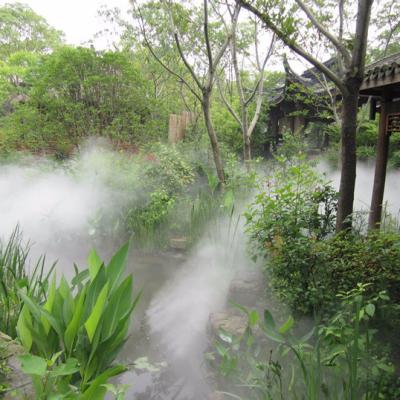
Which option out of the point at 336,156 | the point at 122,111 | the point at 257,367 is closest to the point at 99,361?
the point at 257,367

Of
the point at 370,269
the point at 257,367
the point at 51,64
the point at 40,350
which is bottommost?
the point at 257,367

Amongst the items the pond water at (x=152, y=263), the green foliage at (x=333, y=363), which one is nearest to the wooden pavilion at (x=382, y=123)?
the pond water at (x=152, y=263)

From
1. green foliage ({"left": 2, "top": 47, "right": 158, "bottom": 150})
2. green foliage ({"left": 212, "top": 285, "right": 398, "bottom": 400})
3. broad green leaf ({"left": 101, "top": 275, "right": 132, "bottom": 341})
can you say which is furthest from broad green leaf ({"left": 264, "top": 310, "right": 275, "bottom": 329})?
green foliage ({"left": 2, "top": 47, "right": 158, "bottom": 150})

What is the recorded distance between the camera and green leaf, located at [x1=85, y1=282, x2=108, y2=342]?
1931 mm

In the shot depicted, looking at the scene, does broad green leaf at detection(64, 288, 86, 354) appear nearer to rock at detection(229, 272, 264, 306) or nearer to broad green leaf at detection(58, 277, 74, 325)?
broad green leaf at detection(58, 277, 74, 325)

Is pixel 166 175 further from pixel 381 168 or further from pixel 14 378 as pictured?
pixel 14 378

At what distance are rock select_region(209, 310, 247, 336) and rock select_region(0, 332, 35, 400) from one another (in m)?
1.78

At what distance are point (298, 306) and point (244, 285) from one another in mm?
1299

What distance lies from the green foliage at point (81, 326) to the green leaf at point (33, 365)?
342 millimetres

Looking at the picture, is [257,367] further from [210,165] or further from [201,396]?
[210,165]

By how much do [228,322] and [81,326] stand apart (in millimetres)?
1710

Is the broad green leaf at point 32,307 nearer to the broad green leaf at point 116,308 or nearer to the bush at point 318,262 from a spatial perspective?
the broad green leaf at point 116,308

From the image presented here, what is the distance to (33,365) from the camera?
5.32 feet

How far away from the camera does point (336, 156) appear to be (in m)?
10.0
